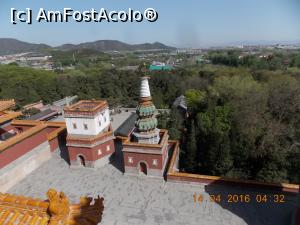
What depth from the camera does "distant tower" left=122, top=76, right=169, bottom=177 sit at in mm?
12844

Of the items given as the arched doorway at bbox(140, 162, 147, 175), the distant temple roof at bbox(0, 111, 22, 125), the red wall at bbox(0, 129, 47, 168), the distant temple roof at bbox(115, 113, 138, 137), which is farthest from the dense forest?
the distant temple roof at bbox(0, 111, 22, 125)

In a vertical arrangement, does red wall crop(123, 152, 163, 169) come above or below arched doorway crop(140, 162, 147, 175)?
above

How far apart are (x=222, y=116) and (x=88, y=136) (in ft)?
45.5

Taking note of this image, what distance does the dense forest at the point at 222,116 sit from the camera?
54.9ft

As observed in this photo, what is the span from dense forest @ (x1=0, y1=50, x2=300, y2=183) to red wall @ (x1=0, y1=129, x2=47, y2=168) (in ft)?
34.4

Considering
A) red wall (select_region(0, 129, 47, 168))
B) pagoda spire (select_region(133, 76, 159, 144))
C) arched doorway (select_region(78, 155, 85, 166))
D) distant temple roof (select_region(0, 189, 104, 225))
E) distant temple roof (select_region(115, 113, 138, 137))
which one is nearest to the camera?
distant temple roof (select_region(0, 189, 104, 225))

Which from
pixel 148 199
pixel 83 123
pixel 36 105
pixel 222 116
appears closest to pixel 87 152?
pixel 83 123

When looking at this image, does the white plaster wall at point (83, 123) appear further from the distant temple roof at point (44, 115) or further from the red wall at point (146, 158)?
the distant temple roof at point (44, 115)

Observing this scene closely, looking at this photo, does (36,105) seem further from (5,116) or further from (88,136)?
(5,116)

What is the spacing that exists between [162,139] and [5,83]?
4719 centimetres

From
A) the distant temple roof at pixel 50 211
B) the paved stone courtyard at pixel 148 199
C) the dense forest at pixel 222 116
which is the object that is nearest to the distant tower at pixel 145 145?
the paved stone courtyard at pixel 148 199

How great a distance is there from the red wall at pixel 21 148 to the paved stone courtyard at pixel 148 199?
1440 millimetres

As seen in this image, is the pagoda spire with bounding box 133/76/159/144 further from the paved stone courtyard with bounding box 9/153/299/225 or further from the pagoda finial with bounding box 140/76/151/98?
the paved stone courtyard with bounding box 9/153/299/225

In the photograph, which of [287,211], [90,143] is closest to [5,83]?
[90,143]
